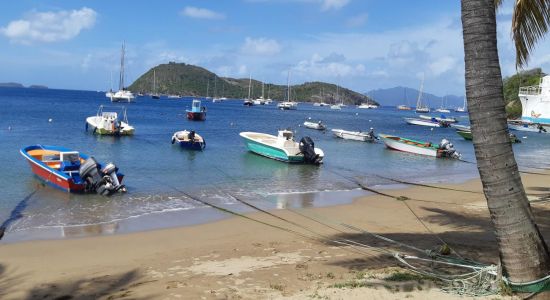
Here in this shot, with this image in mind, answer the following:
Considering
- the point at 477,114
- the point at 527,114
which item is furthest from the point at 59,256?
the point at 527,114

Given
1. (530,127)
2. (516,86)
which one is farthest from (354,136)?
(516,86)

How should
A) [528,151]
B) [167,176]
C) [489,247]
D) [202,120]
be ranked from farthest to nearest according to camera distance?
[202,120] < [528,151] < [167,176] < [489,247]

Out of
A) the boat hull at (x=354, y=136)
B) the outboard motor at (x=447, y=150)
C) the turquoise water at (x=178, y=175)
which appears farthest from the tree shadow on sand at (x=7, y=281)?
the boat hull at (x=354, y=136)

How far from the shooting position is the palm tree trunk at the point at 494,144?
19.0 feet

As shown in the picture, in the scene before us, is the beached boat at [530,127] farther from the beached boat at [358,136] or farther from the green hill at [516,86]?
the beached boat at [358,136]

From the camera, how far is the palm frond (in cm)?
942

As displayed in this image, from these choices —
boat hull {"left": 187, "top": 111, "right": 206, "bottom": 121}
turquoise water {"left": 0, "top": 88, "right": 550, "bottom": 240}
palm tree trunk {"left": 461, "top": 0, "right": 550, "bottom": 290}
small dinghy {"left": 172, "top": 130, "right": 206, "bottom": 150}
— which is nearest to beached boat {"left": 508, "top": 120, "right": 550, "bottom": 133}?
turquoise water {"left": 0, "top": 88, "right": 550, "bottom": 240}

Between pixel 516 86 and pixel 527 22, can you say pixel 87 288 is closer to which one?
pixel 527 22

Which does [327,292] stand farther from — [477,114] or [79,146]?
[79,146]

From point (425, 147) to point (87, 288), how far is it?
3123cm

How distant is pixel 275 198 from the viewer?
18.7 m

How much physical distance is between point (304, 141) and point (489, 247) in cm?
1941

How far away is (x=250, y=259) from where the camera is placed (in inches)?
386

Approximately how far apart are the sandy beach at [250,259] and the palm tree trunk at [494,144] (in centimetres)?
106
